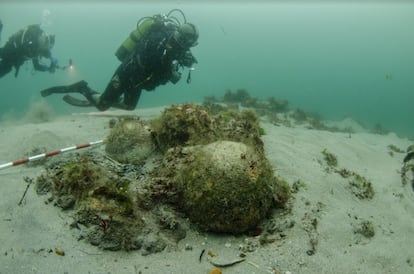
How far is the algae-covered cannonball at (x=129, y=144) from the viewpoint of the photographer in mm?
5578

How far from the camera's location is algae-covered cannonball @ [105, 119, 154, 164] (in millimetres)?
5578

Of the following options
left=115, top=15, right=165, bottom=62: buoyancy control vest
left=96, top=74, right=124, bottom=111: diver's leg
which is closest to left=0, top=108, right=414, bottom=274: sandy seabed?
left=96, top=74, right=124, bottom=111: diver's leg

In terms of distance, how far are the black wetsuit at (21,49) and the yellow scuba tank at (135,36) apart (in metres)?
4.11

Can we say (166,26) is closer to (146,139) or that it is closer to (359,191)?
(146,139)

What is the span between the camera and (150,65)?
927 cm

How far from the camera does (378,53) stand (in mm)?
160500

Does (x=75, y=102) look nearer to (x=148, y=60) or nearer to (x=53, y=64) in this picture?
(x=53, y=64)

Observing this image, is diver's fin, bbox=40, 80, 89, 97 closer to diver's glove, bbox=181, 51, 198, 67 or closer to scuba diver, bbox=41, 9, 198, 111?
scuba diver, bbox=41, 9, 198, 111

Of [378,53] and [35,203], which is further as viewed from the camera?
[378,53]

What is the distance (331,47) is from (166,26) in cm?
18692

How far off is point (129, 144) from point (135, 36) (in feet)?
18.6

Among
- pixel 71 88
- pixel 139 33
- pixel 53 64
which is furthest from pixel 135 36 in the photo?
pixel 53 64

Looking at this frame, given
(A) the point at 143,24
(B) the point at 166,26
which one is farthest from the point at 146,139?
(A) the point at 143,24

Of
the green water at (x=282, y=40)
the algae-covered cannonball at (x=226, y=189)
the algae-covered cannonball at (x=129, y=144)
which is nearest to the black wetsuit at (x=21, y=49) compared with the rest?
the algae-covered cannonball at (x=129, y=144)
